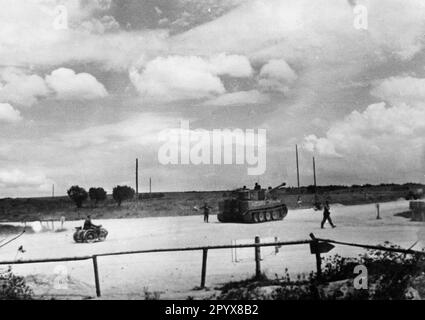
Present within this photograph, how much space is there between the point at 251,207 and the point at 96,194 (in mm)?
34479

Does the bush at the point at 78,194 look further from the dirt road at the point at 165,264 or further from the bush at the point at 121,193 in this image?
the dirt road at the point at 165,264

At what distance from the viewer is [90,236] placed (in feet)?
67.7

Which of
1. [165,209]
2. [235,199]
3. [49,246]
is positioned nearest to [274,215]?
[235,199]

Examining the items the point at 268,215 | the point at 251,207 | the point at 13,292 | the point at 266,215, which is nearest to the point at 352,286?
the point at 13,292

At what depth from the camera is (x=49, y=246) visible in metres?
20.5

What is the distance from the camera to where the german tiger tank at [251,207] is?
25.7 metres

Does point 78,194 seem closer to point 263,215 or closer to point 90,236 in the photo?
point 263,215

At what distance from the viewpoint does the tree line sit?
1993 inches

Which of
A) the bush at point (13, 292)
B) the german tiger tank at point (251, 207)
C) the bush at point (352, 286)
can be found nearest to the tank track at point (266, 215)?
the german tiger tank at point (251, 207)

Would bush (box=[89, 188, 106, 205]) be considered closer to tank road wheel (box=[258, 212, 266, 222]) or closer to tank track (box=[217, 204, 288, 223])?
tank track (box=[217, 204, 288, 223])

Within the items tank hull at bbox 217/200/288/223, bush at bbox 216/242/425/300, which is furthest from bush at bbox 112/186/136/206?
bush at bbox 216/242/425/300

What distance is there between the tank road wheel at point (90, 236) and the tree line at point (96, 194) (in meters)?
30.7
